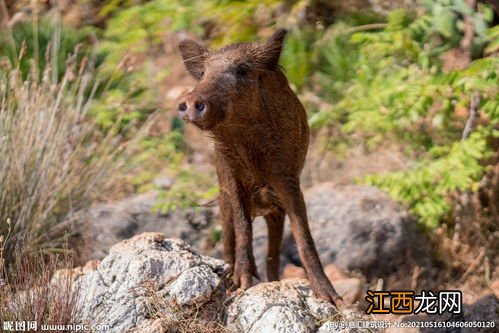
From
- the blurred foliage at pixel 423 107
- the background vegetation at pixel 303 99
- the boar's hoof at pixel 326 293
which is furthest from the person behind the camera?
the blurred foliage at pixel 423 107

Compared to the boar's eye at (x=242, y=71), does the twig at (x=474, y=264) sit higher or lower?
lower

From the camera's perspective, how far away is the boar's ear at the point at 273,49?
17.1 ft

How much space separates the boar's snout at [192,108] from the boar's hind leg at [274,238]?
1.37 meters

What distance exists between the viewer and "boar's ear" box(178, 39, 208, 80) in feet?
17.4

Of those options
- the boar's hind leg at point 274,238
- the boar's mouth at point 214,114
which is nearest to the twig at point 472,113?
the boar's hind leg at point 274,238

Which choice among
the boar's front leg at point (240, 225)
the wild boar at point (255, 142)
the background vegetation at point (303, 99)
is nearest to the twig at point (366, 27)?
the background vegetation at point (303, 99)

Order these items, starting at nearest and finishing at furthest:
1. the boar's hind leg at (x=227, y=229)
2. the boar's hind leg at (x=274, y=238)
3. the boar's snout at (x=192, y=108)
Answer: the boar's snout at (x=192, y=108) → the boar's hind leg at (x=227, y=229) → the boar's hind leg at (x=274, y=238)

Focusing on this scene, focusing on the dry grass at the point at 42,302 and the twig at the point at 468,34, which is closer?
the dry grass at the point at 42,302

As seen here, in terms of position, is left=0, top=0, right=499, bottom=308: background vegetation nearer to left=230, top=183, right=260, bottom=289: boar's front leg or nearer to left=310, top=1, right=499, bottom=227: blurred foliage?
left=310, top=1, right=499, bottom=227: blurred foliage

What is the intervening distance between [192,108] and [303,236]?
1164mm

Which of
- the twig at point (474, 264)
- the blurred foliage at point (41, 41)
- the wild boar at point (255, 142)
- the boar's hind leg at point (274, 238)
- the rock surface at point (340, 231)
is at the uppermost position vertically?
the wild boar at point (255, 142)

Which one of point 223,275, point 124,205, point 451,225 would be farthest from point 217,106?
point 451,225

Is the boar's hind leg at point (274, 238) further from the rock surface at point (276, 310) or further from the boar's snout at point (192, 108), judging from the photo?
the boar's snout at point (192, 108)

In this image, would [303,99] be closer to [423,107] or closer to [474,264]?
[423,107]
